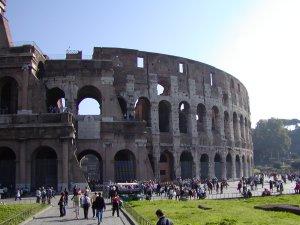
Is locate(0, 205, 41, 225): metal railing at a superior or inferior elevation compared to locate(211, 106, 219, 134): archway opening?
inferior

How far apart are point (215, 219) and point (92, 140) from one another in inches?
755

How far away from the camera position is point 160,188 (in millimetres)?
30750

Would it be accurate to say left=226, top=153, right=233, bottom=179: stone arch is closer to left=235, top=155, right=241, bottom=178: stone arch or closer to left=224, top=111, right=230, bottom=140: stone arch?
left=235, top=155, right=241, bottom=178: stone arch

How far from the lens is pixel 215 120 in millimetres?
44656

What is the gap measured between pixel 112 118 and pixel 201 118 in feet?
41.1

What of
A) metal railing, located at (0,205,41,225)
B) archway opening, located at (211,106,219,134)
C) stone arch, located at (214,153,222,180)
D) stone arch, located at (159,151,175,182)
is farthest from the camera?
archway opening, located at (211,106,219,134)

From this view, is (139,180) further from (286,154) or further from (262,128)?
(286,154)

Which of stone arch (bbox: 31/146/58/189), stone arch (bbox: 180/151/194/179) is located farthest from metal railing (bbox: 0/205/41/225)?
stone arch (bbox: 180/151/194/179)

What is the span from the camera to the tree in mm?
89438

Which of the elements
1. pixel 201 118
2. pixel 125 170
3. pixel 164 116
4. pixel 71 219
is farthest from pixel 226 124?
pixel 71 219

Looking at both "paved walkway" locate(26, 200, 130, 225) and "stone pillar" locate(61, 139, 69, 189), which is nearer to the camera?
"paved walkway" locate(26, 200, 130, 225)

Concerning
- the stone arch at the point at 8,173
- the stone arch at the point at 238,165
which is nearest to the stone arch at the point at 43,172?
the stone arch at the point at 8,173

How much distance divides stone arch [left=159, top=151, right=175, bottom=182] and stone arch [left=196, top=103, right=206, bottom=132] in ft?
A: 16.1

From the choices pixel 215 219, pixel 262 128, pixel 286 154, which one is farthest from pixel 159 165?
pixel 286 154
